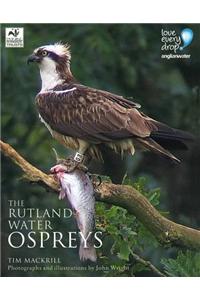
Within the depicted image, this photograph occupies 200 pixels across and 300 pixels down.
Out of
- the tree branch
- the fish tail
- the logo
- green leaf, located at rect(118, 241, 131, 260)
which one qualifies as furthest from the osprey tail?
the logo

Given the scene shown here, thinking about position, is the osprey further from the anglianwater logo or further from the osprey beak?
the anglianwater logo

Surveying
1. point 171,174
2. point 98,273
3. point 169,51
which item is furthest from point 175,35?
point 98,273

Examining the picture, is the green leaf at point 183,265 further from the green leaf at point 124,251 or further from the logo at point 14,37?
the logo at point 14,37

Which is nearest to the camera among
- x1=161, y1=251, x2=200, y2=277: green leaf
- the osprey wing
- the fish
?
the osprey wing

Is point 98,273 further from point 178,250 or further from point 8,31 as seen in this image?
point 8,31

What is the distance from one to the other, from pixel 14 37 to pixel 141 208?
52.9 inches

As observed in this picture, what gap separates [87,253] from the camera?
34.8 feet

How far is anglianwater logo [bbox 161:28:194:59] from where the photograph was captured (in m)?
10.6

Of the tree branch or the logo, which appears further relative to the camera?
the logo

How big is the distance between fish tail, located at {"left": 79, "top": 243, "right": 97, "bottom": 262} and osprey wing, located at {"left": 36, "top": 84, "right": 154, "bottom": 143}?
0.71m

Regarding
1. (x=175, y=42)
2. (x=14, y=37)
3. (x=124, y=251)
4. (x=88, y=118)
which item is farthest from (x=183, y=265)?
(x=14, y=37)

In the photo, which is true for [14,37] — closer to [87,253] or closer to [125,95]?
[125,95]

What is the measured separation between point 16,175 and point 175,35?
1338mm

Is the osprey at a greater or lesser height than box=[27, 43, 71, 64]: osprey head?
lesser
